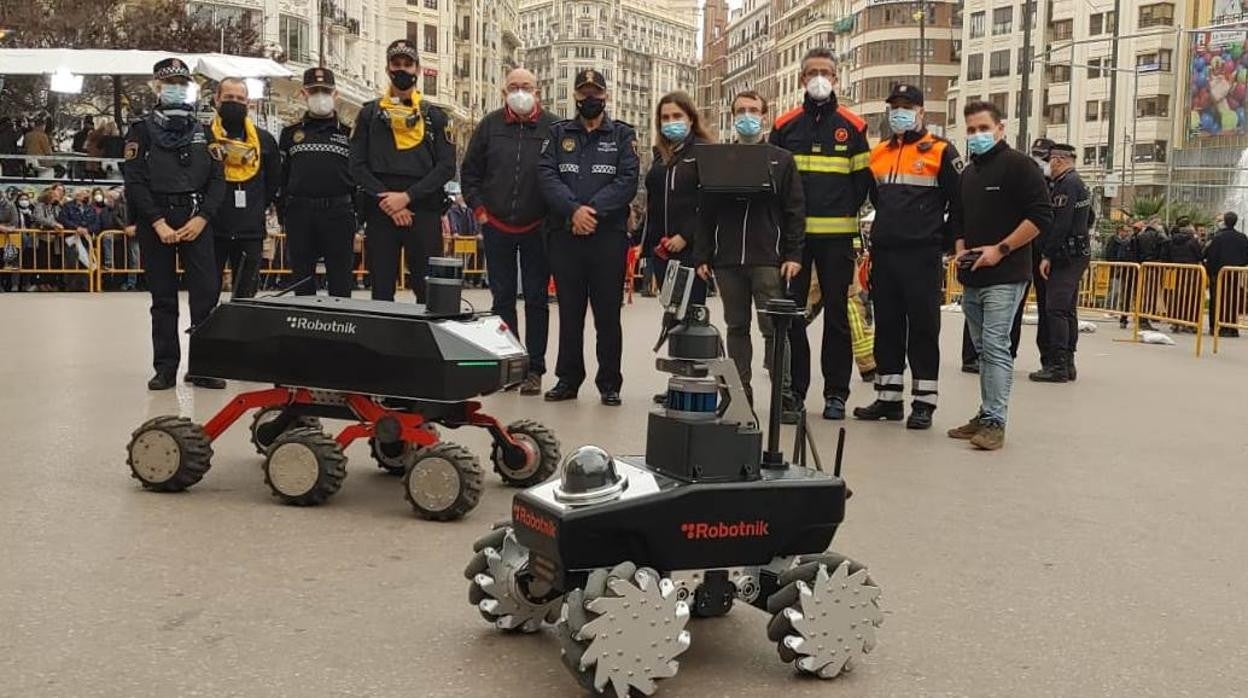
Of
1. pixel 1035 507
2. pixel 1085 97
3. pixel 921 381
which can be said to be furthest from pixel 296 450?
pixel 1085 97

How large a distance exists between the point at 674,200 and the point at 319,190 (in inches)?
100

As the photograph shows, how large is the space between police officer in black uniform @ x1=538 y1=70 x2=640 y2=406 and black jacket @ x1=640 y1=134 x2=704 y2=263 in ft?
0.73

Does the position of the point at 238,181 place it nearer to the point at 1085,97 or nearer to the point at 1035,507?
the point at 1035,507

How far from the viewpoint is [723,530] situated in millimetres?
3832

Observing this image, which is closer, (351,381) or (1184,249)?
(351,381)

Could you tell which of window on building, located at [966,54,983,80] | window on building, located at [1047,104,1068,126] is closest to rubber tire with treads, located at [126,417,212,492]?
window on building, located at [1047,104,1068,126]

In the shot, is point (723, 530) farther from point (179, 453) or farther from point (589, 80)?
point (589, 80)

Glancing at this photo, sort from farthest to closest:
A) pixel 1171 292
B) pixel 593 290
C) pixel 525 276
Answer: pixel 1171 292 < pixel 525 276 < pixel 593 290

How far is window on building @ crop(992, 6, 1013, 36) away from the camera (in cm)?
10188

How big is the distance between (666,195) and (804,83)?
1152 millimetres

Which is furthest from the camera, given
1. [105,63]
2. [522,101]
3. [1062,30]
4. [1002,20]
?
[1002,20]

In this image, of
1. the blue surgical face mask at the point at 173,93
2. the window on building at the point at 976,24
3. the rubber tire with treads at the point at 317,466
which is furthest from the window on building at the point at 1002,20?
the rubber tire with treads at the point at 317,466

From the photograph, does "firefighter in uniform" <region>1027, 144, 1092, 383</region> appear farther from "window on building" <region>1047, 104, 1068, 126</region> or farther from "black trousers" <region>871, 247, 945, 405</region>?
"window on building" <region>1047, 104, 1068, 126</region>

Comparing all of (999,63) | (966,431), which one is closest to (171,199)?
(966,431)
